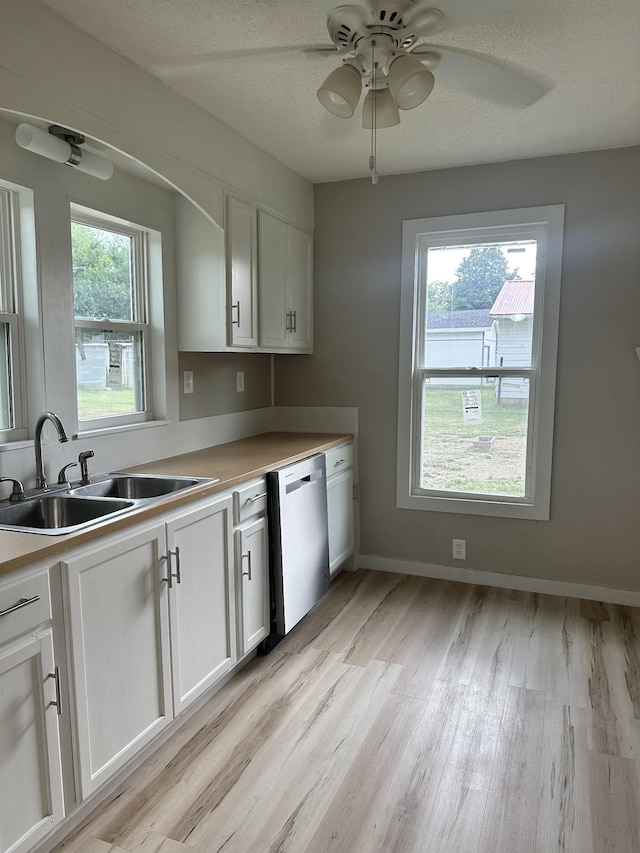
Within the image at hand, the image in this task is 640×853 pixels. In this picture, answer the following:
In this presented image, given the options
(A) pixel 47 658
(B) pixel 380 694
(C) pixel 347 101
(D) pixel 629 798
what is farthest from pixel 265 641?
(C) pixel 347 101

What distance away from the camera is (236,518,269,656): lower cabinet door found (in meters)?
2.51

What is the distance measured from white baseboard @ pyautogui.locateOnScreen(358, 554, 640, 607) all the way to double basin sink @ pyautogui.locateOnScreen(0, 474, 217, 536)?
184 centimetres

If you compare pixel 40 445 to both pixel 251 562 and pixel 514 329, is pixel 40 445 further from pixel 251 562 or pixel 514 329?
pixel 514 329

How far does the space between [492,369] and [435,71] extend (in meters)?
1.68

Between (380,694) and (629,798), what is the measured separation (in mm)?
946

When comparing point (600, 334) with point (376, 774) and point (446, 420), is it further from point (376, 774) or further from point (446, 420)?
point (376, 774)

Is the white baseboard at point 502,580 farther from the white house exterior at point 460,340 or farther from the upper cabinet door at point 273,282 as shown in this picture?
the upper cabinet door at point 273,282

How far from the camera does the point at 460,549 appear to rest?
3643mm

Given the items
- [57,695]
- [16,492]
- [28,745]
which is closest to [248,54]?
[16,492]

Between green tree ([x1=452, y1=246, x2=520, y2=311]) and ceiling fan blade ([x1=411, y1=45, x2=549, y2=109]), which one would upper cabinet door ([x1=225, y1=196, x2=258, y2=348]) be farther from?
green tree ([x1=452, y1=246, x2=520, y2=311])

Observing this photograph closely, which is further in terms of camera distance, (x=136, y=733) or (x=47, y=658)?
(x=136, y=733)

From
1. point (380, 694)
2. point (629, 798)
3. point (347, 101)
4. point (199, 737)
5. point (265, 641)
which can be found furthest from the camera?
point (265, 641)

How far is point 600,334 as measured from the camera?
3.23 metres

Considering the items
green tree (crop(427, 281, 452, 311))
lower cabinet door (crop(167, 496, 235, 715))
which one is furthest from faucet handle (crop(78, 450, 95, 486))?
green tree (crop(427, 281, 452, 311))
